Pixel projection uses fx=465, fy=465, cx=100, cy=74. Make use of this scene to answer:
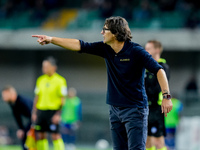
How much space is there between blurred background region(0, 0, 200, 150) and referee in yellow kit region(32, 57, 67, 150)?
639cm

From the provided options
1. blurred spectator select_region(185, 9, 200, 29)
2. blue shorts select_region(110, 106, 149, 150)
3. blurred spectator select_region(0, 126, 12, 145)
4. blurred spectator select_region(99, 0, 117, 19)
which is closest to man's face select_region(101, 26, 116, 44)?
blue shorts select_region(110, 106, 149, 150)

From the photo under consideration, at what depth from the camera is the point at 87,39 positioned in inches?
811

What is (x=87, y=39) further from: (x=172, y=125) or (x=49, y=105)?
(x=49, y=105)

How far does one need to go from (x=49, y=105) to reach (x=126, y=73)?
505 cm

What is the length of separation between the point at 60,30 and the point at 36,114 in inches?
439

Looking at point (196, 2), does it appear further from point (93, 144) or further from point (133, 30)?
point (93, 144)

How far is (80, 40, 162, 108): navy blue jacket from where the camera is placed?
19.2 feet

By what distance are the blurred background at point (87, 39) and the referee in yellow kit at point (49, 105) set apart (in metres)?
6.39

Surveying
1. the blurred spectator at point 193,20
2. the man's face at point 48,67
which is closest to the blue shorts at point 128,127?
the man's face at point 48,67

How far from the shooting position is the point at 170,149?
13.8 meters

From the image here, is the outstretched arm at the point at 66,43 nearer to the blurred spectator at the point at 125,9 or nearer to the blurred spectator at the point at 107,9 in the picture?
the blurred spectator at the point at 125,9

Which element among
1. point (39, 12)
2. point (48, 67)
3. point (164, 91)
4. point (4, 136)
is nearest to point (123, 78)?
point (164, 91)

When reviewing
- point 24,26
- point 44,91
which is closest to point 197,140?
point 44,91

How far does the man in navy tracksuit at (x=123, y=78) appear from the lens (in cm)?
583
